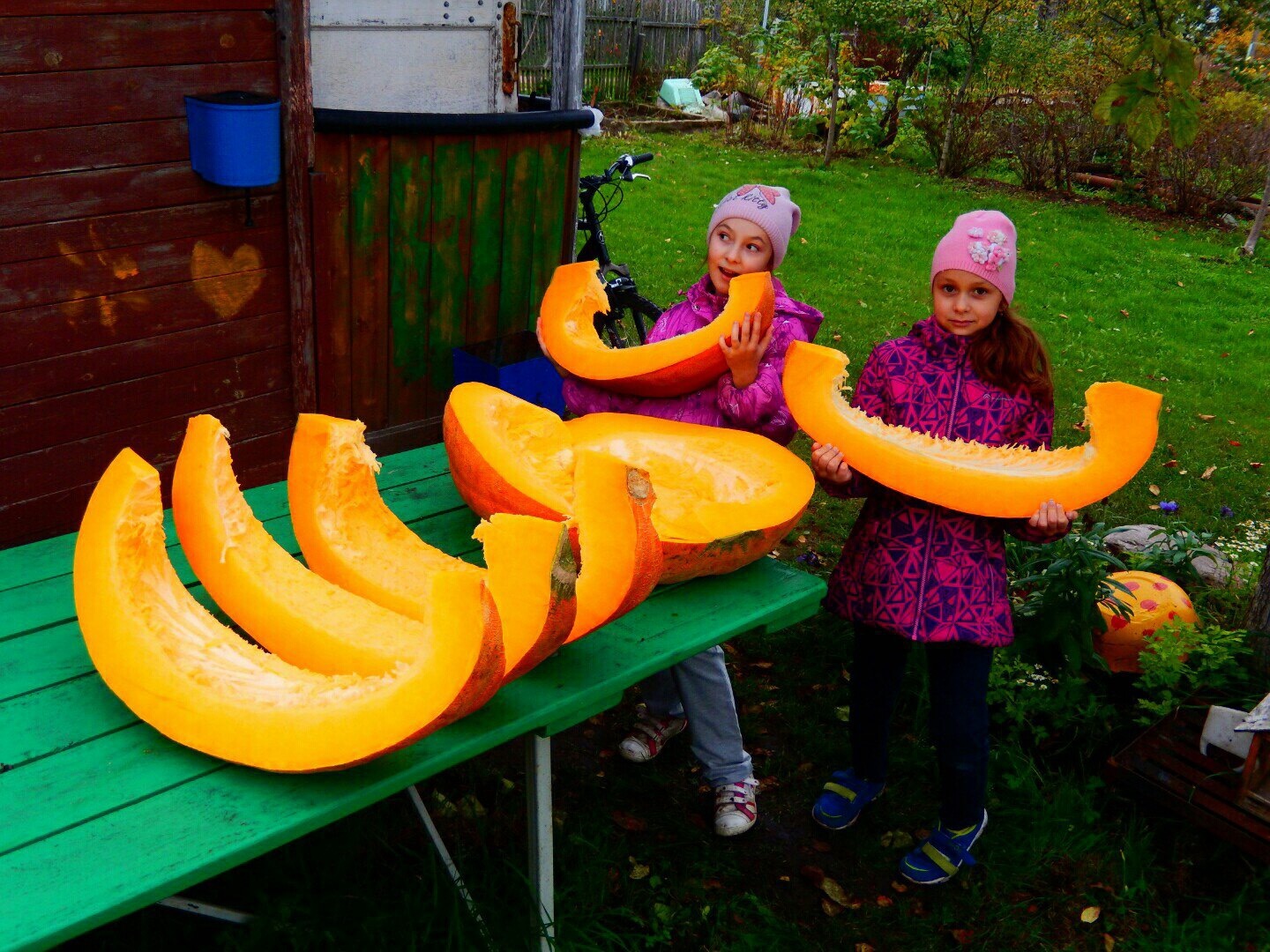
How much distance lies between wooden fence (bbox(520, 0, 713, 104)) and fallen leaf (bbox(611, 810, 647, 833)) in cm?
1180

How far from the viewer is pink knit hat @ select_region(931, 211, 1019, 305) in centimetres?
253

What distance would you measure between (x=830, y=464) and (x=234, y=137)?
229 centimetres

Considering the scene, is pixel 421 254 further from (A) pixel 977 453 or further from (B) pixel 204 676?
(B) pixel 204 676

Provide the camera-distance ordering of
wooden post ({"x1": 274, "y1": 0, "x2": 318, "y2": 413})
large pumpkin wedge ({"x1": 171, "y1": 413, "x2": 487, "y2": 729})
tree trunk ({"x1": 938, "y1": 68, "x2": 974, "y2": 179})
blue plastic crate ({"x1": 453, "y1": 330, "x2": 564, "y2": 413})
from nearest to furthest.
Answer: large pumpkin wedge ({"x1": 171, "y1": 413, "x2": 487, "y2": 729}), wooden post ({"x1": 274, "y1": 0, "x2": 318, "y2": 413}), blue plastic crate ({"x1": 453, "y1": 330, "x2": 564, "y2": 413}), tree trunk ({"x1": 938, "y1": 68, "x2": 974, "y2": 179})

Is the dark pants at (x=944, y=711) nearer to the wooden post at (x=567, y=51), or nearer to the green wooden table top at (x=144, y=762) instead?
the green wooden table top at (x=144, y=762)

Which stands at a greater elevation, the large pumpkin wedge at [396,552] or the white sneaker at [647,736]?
the large pumpkin wedge at [396,552]

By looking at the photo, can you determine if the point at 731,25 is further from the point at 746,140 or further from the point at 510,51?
the point at 510,51

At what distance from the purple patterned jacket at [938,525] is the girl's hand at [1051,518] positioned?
16 cm

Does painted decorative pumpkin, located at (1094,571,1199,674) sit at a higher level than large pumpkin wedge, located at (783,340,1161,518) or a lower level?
lower

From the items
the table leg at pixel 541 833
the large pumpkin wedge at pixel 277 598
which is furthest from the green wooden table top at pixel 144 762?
the table leg at pixel 541 833

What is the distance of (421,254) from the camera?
187 inches

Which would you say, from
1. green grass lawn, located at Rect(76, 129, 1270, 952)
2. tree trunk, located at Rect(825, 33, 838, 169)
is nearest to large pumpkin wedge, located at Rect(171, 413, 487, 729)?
green grass lawn, located at Rect(76, 129, 1270, 952)

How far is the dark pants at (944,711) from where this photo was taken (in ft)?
9.00

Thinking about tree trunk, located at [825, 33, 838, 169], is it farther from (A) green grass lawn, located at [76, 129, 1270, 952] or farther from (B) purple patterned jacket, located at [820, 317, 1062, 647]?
(B) purple patterned jacket, located at [820, 317, 1062, 647]
